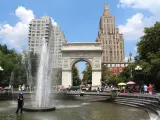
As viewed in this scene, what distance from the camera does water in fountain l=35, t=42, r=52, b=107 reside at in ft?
57.6

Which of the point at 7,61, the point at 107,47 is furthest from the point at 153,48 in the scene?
the point at 107,47

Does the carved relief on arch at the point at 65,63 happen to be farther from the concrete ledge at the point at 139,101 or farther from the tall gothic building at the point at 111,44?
the tall gothic building at the point at 111,44

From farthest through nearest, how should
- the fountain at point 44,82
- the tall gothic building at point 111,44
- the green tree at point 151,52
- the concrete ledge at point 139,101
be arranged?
the tall gothic building at point 111,44
the green tree at point 151,52
the fountain at point 44,82
the concrete ledge at point 139,101

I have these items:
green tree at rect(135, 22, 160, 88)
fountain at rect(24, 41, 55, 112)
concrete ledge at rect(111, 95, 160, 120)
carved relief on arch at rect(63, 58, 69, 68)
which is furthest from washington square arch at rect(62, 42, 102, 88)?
fountain at rect(24, 41, 55, 112)

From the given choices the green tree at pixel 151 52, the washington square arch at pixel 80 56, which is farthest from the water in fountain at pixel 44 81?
the washington square arch at pixel 80 56

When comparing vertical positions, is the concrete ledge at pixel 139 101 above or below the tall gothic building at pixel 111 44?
below

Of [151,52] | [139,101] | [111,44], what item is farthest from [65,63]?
[111,44]

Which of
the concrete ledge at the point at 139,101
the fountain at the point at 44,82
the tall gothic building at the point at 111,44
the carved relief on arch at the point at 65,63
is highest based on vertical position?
the tall gothic building at the point at 111,44

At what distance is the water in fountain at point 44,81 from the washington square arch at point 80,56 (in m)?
36.7

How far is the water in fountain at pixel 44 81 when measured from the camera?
17562 mm

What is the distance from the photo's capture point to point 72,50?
5647 centimetres

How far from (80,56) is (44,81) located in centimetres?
3848

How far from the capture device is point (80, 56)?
56375mm

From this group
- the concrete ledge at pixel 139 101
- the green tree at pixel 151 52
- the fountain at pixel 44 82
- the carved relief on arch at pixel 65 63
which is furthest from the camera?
the carved relief on arch at pixel 65 63
